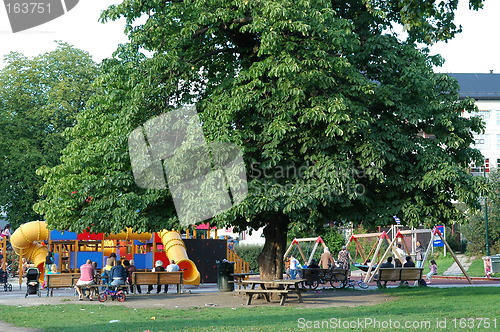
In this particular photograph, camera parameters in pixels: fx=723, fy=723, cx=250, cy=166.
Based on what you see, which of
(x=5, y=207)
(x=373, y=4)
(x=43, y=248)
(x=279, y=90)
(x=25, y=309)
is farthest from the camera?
(x=5, y=207)

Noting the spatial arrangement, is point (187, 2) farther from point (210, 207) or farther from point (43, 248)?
point (43, 248)

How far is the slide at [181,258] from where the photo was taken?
31781mm

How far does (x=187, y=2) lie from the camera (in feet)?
70.1

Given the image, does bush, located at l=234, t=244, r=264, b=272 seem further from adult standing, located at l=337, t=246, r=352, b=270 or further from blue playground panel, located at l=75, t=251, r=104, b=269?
blue playground panel, located at l=75, t=251, r=104, b=269

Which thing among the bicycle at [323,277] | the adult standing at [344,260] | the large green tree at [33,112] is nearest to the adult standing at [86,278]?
the bicycle at [323,277]

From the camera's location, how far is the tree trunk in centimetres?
2327

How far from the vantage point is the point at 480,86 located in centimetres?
8381

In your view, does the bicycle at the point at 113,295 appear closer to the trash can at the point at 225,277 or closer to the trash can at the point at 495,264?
the trash can at the point at 225,277

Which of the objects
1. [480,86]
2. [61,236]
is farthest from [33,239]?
[480,86]

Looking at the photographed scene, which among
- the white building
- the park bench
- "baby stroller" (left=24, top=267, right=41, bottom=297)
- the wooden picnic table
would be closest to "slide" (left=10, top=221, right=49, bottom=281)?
"baby stroller" (left=24, top=267, right=41, bottom=297)

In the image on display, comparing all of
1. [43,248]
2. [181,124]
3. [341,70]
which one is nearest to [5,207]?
[43,248]

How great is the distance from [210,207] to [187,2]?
20.2ft

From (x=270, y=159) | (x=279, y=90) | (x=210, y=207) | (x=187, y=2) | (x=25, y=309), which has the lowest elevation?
(x=25, y=309)

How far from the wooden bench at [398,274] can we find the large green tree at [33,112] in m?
27.0
